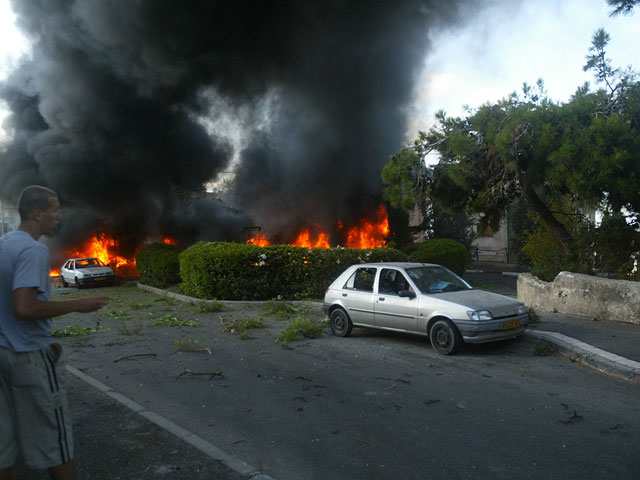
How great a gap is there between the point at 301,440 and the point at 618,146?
7512 millimetres

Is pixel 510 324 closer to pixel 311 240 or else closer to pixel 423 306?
pixel 423 306

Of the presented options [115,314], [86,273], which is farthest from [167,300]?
[86,273]

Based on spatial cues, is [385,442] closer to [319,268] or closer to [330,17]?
[319,268]

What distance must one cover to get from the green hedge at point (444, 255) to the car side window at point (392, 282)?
945cm

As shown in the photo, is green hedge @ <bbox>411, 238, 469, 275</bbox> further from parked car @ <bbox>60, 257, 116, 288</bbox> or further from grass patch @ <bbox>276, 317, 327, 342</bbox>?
parked car @ <bbox>60, 257, 116, 288</bbox>

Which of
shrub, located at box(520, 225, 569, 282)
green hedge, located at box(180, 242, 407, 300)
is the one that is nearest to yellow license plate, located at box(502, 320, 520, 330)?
shrub, located at box(520, 225, 569, 282)

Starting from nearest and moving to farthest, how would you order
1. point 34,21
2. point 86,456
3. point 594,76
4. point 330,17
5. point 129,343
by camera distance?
point 86,456 → point 129,343 → point 594,76 → point 330,17 → point 34,21

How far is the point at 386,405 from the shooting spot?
4898 mm

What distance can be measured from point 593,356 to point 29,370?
6173mm

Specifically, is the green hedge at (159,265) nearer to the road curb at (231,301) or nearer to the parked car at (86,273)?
the road curb at (231,301)

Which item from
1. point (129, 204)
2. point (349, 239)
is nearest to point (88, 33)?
point (129, 204)

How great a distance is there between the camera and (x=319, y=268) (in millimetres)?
13281

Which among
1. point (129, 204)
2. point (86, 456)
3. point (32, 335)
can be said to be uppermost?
point (129, 204)

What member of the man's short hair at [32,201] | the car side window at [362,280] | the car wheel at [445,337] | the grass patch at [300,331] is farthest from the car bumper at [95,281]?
the man's short hair at [32,201]
